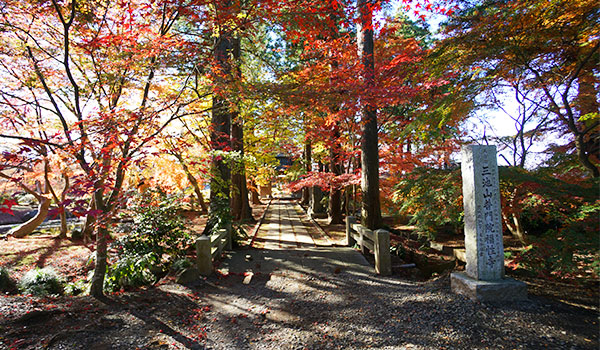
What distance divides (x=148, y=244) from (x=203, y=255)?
1150 millimetres

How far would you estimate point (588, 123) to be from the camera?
5.82 meters

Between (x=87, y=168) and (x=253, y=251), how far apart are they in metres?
4.46

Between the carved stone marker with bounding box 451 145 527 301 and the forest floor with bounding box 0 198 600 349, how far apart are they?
351 mm

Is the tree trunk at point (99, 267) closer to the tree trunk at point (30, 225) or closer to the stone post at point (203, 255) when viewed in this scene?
the stone post at point (203, 255)

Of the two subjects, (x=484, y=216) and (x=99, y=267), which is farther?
(x=99, y=267)

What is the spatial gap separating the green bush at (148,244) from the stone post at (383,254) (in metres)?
3.99

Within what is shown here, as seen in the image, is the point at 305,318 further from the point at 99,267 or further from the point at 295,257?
the point at 99,267

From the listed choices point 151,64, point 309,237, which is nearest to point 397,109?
point 309,237

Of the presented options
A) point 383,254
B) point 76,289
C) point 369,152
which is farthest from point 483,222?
point 76,289

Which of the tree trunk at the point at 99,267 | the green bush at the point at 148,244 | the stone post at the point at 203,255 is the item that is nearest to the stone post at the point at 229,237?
the green bush at the point at 148,244

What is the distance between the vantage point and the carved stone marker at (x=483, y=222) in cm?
373

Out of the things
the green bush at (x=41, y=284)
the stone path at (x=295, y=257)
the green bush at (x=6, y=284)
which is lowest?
the green bush at (x=6, y=284)

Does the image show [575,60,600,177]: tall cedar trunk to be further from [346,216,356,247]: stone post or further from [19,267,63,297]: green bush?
[19,267,63,297]: green bush

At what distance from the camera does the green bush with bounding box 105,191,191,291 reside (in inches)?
197
